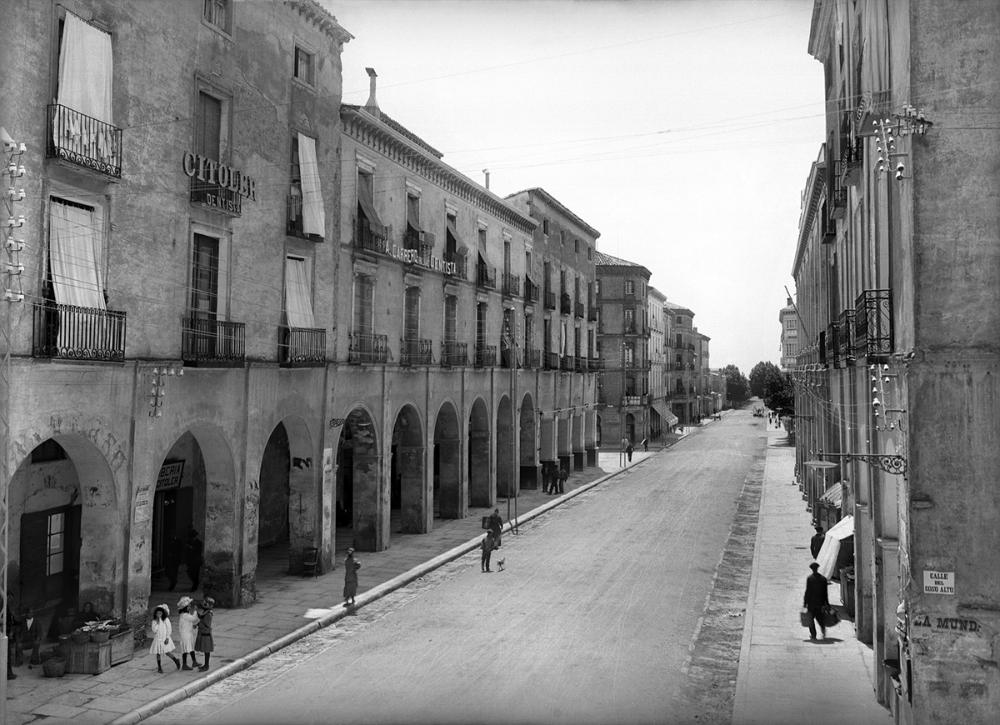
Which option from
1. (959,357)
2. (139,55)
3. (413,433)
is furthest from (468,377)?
(959,357)

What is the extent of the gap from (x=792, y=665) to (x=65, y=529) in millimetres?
15513

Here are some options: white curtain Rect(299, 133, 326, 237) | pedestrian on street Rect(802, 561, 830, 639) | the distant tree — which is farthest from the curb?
the distant tree

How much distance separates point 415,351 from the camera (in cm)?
2867

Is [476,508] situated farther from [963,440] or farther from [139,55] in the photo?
[963,440]

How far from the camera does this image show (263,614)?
18.8 meters

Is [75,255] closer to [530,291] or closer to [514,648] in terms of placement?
[514,648]

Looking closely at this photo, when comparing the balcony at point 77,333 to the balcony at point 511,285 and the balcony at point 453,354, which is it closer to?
the balcony at point 453,354

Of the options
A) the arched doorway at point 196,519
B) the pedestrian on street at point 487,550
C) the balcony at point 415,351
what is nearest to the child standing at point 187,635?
the arched doorway at point 196,519

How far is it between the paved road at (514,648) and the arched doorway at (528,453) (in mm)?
13091

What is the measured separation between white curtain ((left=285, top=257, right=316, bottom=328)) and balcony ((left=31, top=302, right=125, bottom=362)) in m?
6.26

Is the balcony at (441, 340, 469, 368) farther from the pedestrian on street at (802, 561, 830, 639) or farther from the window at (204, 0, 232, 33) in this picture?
the pedestrian on street at (802, 561, 830, 639)

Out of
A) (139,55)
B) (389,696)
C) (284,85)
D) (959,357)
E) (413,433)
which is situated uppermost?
(284,85)

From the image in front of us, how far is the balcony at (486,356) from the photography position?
3419 cm

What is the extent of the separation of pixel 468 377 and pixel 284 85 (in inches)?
590
